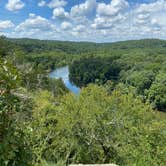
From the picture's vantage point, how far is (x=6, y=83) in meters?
2.69

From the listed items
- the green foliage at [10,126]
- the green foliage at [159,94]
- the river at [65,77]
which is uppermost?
the green foliage at [10,126]

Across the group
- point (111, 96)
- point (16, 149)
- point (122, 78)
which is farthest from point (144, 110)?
point (122, 78)

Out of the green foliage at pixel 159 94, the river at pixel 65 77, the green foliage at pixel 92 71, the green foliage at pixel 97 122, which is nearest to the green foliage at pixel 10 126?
the green foliage at pixel 97 122

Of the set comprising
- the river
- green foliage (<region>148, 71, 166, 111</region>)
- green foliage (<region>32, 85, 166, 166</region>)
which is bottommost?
the river

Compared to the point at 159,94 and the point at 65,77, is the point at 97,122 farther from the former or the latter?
the point at 65,77

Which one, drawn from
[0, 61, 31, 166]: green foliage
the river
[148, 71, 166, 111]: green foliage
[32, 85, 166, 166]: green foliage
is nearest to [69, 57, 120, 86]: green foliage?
the river

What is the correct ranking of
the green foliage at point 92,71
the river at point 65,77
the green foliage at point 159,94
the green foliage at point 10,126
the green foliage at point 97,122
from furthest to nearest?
1. the green foliage at point 92,71
2. the river at point 65,77
3. the green foliage at point 159,94
4. the green foliage at point 97,122
5. the green foliage at point 10,126

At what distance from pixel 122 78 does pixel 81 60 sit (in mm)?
27280

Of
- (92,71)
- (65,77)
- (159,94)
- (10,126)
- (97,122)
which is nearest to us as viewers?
(10,126)

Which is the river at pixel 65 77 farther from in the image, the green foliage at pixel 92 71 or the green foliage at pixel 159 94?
the green foliage at pixel 159 94

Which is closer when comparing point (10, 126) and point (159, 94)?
point (10, 126)

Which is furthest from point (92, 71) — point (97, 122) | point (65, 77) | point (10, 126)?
point (10, 126)

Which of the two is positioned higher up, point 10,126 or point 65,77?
point 10,126

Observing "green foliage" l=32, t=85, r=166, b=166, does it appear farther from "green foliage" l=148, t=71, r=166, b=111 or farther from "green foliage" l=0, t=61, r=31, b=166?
"green foliage" l=148, t=71, r=166, b=111
